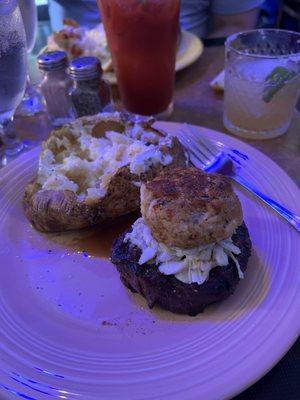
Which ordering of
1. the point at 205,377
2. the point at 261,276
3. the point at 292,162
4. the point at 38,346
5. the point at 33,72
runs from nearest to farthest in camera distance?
the point at 205,377 < the point at 38,346 < the point at 261,276 < the point at 292,162 < the point at 33,72

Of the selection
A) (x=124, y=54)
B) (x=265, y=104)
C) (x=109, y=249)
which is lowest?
(x=109, y=249)

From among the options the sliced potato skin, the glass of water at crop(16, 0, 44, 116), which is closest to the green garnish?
the sliced potato skin

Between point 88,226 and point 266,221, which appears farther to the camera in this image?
point 88,226

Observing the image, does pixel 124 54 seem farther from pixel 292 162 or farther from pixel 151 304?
pixel 151 304

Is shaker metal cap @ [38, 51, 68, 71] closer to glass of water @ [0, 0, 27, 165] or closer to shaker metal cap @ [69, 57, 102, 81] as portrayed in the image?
shaker metal cap @ [69, 57, 102, 81]

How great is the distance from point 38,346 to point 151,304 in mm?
254

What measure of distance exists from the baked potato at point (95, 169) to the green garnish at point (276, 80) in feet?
1.47

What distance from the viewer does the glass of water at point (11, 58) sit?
1.28 m

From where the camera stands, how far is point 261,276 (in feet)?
3.12

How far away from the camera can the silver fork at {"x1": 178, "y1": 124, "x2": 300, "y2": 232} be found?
117 cm

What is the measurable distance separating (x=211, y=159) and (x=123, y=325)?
64 cm

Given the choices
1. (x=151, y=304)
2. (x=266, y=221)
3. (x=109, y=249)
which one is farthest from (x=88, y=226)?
(x=266, y=221)

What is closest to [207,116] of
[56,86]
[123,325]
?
[56,86]

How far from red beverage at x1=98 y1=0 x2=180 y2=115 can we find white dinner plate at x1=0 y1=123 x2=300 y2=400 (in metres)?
0.72
